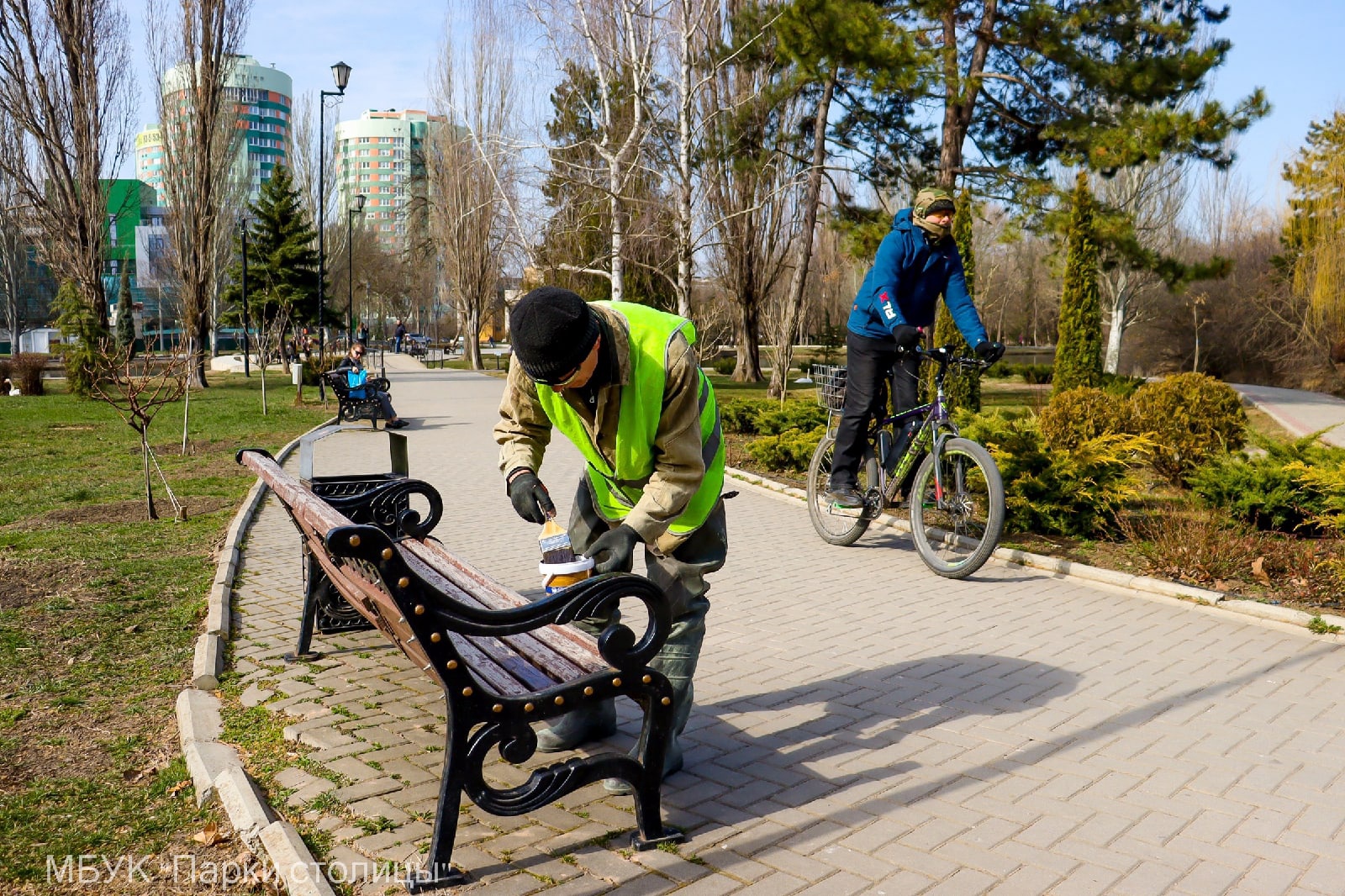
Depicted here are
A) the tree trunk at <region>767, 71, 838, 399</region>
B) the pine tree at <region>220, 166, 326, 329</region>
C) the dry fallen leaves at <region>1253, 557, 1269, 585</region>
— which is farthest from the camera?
the pine tree at <region>220, 166, 326, 329</region>

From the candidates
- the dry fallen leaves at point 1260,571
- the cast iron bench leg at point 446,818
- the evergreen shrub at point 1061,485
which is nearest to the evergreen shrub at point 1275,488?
the evergreen shrub at point 1061,485

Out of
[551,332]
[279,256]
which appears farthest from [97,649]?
[279,256]

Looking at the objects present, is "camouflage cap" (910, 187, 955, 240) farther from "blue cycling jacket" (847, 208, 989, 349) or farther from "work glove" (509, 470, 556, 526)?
"work glove" (509, 470, 556, 526)

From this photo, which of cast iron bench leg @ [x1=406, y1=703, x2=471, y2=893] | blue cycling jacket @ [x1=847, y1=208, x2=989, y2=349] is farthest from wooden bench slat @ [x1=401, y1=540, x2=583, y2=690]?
blue cycling jacket @ [x1=847, y1=208, x2=989, y2=349]

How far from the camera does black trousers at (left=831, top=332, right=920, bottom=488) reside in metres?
6.78

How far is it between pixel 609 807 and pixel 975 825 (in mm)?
1140

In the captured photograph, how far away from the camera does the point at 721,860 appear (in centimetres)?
291

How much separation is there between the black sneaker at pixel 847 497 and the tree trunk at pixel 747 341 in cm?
1925

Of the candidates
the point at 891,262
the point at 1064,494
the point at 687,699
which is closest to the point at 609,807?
the point at 687,699

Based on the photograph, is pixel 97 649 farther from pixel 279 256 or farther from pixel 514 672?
pixel 279 256

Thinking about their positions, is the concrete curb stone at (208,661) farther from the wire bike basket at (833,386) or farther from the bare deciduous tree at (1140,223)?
the bare deciduous tree at (1140,223)

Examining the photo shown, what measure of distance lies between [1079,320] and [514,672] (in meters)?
17.6

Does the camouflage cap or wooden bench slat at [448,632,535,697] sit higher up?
the camouflage cap

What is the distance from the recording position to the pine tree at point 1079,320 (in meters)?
18.1
